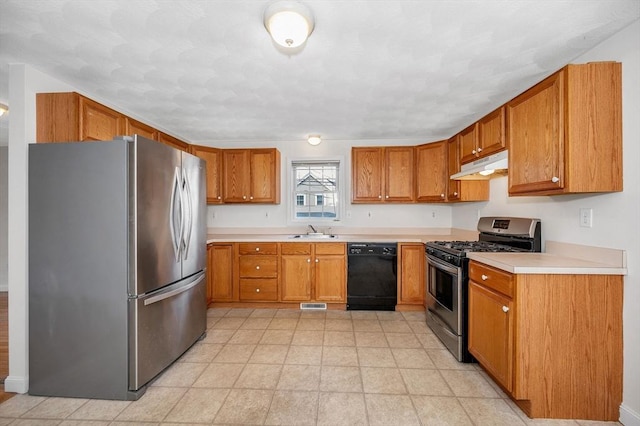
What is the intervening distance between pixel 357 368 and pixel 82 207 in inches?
92.1

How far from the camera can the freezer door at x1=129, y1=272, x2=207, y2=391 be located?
6.02ft

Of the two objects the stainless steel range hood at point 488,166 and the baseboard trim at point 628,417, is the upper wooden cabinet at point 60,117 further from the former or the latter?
the baseboard trim at point 628,417

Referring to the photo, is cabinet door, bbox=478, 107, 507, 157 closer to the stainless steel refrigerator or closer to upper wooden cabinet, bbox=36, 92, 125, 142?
the stainless steel refrigerator

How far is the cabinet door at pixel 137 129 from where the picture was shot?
253cm

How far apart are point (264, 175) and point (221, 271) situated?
4.68 feet

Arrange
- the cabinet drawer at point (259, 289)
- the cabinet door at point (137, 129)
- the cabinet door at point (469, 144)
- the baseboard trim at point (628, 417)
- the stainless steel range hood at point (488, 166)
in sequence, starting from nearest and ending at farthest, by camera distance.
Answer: the baseboard trim at point (628, 417) < the stainless steel range hood at point (488, 166) < the cabinet door at point (137, 129) < the cabinet door at point (469, 144) < the cabinet drawer at point (259, 289)

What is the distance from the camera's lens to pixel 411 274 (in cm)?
344

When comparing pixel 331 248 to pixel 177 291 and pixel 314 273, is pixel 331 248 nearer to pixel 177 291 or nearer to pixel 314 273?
pixel 314 273

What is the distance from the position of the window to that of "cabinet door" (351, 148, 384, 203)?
420 mm

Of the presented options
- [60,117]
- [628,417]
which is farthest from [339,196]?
[628,417]

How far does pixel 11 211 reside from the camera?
1.94 metres

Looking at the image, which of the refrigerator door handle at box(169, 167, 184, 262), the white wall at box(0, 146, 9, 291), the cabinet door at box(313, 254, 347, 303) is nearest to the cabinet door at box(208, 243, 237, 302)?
the cabinet door at box(313, 254, 347, 303)

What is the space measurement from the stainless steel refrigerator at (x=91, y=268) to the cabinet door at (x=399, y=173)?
112 inches

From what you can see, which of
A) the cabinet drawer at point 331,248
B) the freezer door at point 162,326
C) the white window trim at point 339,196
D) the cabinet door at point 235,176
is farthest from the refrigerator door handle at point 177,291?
the white window trim at point 339,196
